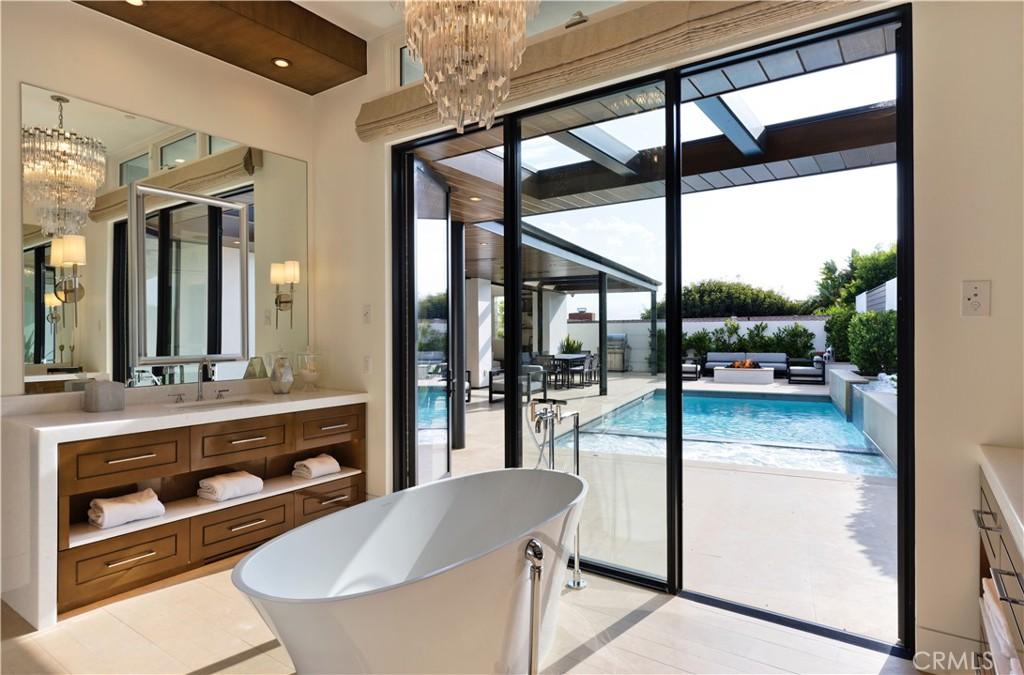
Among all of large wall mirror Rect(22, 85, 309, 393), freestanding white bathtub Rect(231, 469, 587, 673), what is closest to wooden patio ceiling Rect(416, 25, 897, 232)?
large wall mirror Rect(22, 85, 309, 393)

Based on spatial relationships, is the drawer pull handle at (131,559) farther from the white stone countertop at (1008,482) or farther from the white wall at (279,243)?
the white stone countertop at (1008,482)

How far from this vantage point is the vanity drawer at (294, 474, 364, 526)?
3.18 m

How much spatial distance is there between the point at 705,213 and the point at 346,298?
2309 mm

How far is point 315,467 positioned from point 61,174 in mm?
1981

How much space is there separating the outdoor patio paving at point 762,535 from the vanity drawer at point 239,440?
138 centimetres

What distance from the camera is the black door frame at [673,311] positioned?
1.97 metres

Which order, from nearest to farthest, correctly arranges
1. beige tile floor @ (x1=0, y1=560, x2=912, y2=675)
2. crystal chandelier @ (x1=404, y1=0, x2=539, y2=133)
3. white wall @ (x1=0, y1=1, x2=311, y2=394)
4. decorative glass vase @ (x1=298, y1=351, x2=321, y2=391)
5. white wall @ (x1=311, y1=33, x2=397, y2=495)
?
crystal chandelier @ (x1=404, y1=0, x2=539, y2=133) < beige tile floor @ (x1=0, y1=560, x2=912, y2=675) < white wall @ (x1=0, y1=1, x2=311, y2=394) < white wall @ (x1=311, y1=33, x2=397, y2=495) < decorative glass vase @ (x1=298, y1=351, x2=321, y2=391)

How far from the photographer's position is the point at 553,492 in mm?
2195

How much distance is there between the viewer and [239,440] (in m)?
2.88

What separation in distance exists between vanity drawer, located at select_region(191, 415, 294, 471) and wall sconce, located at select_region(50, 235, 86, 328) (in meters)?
0.83

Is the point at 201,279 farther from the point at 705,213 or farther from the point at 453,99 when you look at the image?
the point at 705,213

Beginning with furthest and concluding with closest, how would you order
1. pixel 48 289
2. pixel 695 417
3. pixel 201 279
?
pixel 695 417
pixel 201 279
pixel 48 289

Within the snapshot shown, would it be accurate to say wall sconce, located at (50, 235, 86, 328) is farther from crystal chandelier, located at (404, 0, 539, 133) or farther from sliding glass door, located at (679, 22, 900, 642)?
sliding glass door, located at (679, 22, 900, 642)

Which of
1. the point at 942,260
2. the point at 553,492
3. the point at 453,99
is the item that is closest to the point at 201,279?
the point at 453,99
